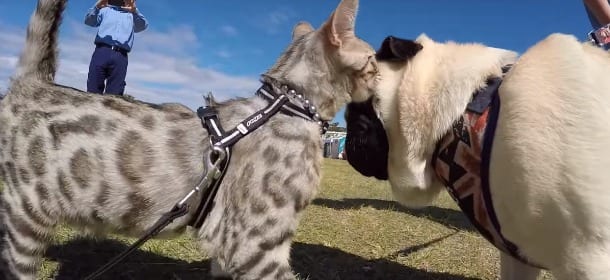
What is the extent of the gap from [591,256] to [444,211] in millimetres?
5122

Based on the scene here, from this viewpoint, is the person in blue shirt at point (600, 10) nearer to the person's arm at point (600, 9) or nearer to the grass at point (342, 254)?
the person's arm at point (600, 9)

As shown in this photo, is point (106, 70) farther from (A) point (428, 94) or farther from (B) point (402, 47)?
(A) point (428, 94)

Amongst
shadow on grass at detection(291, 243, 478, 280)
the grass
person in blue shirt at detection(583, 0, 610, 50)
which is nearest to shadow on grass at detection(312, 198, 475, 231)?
the grass

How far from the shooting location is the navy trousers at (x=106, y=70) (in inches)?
188

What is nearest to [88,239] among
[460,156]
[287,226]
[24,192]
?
[24,192]

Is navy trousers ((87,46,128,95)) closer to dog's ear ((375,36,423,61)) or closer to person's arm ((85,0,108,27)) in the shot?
person's arm ((85,0,108,27))

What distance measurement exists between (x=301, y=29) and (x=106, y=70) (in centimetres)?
281

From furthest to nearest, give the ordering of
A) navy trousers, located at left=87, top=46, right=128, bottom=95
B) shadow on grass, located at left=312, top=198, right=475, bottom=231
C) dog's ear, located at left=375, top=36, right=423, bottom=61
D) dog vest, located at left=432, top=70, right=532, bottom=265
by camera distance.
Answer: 1. shadow on grass, located at left=312, top=198, right=475, bottom=231
2. navy trousers, located at left=87, top=46, right=128, bottom=95
3. dog's ear, located at left=375, top=36, right=423, bottom=61
4. dog vest, located at left=432, top=70, right=532, bottom=265

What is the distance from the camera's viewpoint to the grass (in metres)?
3.23

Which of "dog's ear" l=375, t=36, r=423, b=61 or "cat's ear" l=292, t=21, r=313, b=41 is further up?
"cat's ear" l=292, t=21, r=313, b=41

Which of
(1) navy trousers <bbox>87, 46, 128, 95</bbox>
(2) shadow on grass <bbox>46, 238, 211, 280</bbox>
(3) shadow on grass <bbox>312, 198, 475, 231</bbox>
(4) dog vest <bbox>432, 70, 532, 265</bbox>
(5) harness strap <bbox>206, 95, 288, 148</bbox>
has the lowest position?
(3) shadow on grass <bbox>312, 198, 475, 231</bbox>

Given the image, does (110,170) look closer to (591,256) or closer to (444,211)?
(591,256)

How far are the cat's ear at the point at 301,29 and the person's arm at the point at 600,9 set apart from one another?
1619 mm

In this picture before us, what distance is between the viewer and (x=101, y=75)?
4.81m
